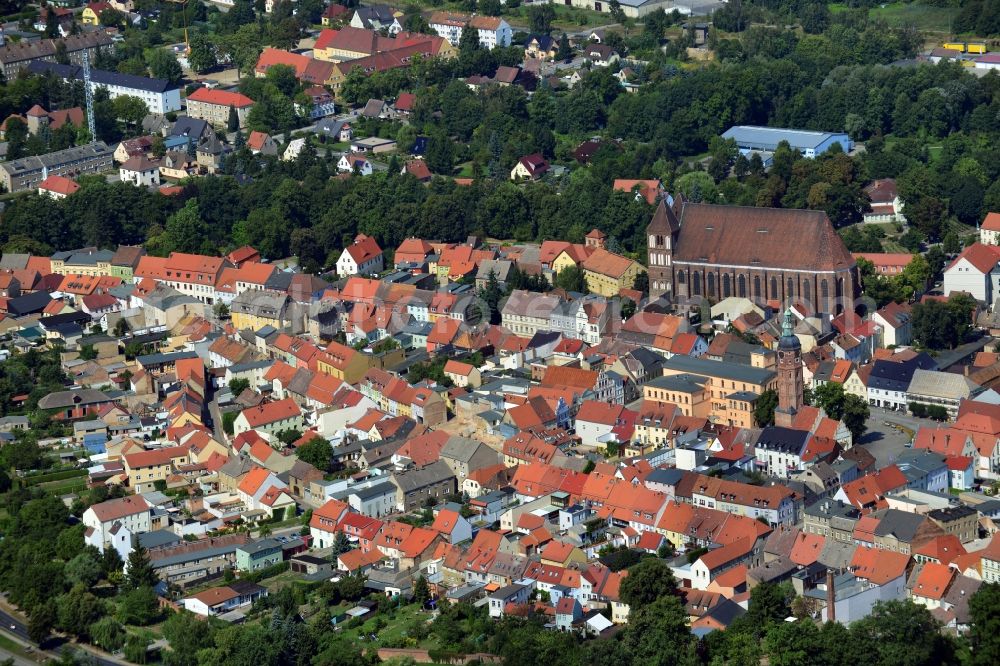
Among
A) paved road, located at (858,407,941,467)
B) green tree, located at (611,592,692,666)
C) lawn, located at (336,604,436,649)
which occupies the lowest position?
paved road, located at (858,407,941,467)

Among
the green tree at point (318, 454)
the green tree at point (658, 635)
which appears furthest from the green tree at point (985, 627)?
the green tree at point (318, 454)

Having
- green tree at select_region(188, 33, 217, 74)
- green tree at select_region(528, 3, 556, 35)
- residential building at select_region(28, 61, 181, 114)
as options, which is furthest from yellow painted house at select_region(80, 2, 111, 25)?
green tree at select_region(528, 3, 556, 35)

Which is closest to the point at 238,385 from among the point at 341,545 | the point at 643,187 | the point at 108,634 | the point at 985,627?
the point at 341,545

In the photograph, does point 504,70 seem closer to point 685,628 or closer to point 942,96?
point 942,96

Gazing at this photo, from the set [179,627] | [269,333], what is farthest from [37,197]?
[179,627]

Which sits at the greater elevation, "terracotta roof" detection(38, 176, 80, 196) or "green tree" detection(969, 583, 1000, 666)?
"green tree" detection(969, 583, 1000, 666)

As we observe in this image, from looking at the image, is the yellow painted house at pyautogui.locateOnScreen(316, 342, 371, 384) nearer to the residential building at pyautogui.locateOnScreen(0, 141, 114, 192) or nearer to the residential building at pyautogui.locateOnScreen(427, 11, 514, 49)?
the residential building at pyautogui.locateOnScreen(0, 141, 114, 192)

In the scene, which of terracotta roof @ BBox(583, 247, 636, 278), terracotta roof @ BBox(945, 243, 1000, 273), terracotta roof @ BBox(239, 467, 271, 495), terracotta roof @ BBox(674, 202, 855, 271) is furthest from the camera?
terracotta roof @ BBox(583, 247, 636, 278)
